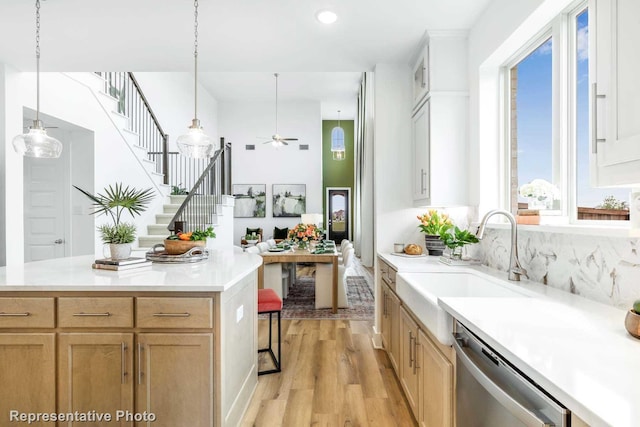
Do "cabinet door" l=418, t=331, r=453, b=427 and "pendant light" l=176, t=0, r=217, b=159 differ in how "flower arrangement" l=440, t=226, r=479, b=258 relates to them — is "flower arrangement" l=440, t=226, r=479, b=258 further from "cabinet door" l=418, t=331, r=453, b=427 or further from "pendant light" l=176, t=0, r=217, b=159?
"pendant light" l=176, t=0, r=217, b=159

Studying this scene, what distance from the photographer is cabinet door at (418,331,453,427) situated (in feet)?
5.07

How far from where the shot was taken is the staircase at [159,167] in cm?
533

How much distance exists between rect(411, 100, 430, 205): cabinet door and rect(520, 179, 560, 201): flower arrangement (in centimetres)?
97

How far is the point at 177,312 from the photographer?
70.6 inches

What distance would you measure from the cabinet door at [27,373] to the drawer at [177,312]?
1.66ft

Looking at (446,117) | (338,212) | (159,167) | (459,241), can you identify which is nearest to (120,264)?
(459,241)

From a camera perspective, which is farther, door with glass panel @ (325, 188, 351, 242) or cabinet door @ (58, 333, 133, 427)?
door with glass panel @ (325, 188, 351, 242)

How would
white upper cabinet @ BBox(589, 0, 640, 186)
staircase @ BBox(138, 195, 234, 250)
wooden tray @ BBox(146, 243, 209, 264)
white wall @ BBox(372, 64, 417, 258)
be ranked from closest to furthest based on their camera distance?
white upper cabinet @ BBox(589, 0, 640, 186)
wooden tray @ BBox(146, 243, 209, 264)
white wall @ BBox(372, 64, 417, 258)
staircase @ BBox(138, 195, 234, 250)

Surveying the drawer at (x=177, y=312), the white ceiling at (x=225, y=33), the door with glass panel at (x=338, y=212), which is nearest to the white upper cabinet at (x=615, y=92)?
the white ceiling at (x=225, y=33)

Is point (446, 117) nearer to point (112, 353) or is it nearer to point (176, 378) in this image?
point (176, 378)

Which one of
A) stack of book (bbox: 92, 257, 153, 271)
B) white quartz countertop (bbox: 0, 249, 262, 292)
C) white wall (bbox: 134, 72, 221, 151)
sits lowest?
white quartz countertop (bbox: 0, 249, 262, 292)

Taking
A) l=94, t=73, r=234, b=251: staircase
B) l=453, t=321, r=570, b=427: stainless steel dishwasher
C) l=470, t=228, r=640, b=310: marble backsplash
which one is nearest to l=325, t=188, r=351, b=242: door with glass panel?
l=94, t=73, r=234, b=251: staircase

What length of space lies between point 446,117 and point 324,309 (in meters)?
3.06

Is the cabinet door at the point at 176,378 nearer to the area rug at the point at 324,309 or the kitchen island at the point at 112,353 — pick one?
the kitchen island at the point at 112,353
